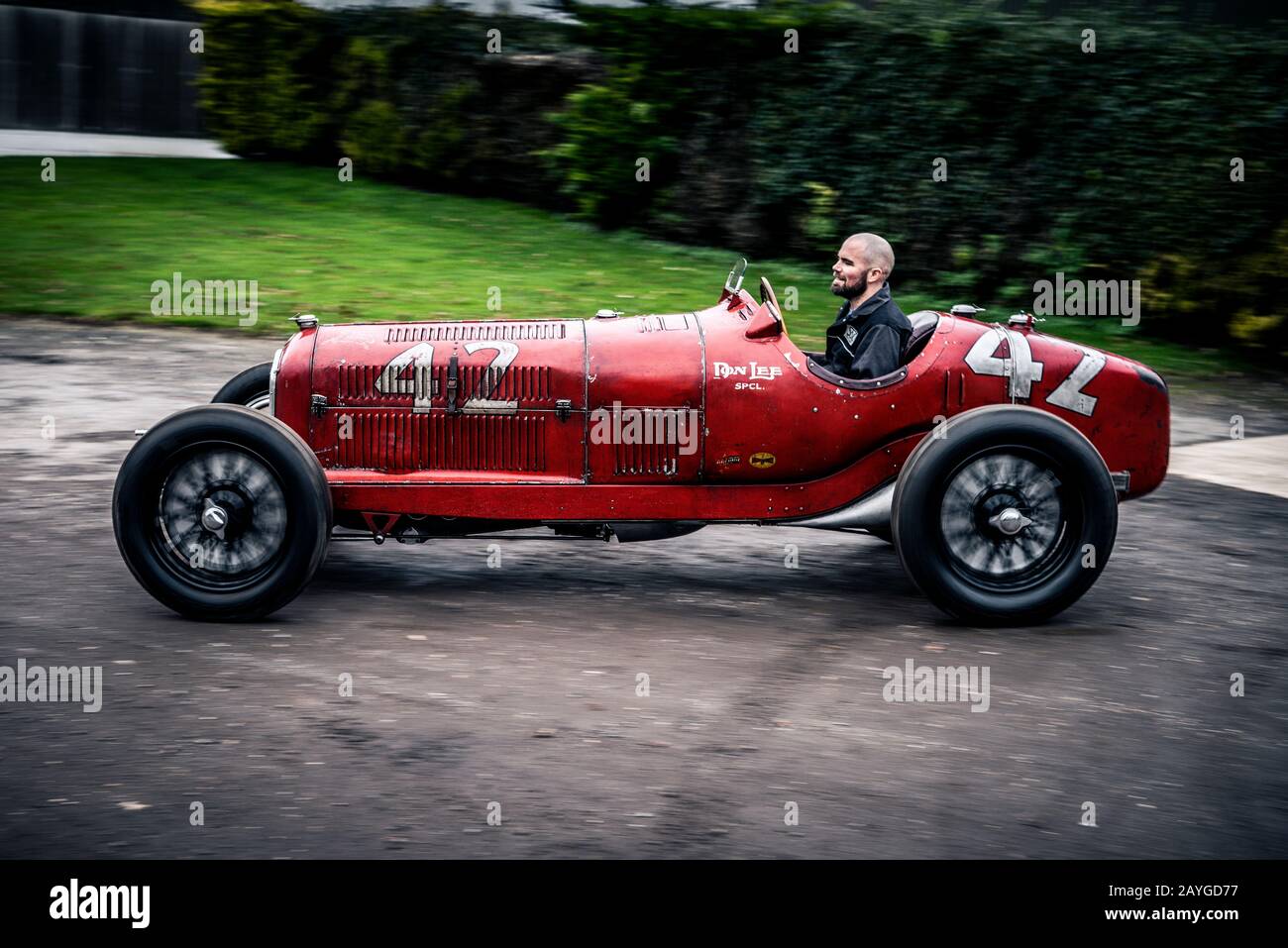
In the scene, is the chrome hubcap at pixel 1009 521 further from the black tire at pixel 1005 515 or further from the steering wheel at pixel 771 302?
the steering wheel at pixel 771 302

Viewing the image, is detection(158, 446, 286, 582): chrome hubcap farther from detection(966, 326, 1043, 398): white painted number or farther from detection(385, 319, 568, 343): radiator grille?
detection(966, 326, 1043, 398): white painted number

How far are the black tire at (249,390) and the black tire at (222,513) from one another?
45.9 inches

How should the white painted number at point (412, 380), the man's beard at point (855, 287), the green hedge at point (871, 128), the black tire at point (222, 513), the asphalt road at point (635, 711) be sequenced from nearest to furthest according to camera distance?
the asphalt road at point (635, 711), the black tire at point (222, 513), the white painted number at point (412, 380), the man's beard at point (855, 287), the green hedge at point (871, 128)

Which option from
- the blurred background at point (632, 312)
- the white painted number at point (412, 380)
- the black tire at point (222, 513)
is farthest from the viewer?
the white painted number at point (412, 380)

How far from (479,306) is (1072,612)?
7.98 m

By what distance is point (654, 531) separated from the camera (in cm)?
643

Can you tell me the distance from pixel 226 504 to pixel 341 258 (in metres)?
9.53

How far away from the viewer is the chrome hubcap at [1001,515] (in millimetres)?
6137

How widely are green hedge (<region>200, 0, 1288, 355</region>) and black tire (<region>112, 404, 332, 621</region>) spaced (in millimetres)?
9240

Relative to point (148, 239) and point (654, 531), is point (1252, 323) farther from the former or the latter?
point (148, 239)

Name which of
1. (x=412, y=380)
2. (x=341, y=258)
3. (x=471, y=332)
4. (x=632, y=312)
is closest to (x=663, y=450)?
(x=471, y=332)

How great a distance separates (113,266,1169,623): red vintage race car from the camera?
234 inches

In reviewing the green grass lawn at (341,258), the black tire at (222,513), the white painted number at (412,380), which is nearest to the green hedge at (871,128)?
the green grass lawn at (341,258)
